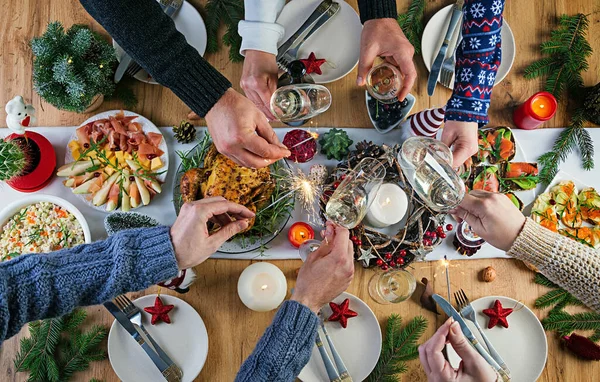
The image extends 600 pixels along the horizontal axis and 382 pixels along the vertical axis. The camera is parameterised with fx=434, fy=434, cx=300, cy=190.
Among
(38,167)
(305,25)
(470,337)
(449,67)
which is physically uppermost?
(305,25)

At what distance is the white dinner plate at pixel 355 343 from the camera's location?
1.34 m

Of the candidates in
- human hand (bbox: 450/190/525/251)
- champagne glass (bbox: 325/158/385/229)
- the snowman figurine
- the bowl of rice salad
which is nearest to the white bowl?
the bowl of rice salad

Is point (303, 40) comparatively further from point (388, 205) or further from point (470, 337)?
point (470, 337)

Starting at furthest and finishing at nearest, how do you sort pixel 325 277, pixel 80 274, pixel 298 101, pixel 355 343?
pixel 355 343 → pixel 298 101 → pixel 325 277 → pixel 80 274

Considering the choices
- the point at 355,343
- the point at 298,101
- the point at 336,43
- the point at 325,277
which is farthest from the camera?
the point at 336,43

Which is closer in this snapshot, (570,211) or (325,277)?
(325,277)

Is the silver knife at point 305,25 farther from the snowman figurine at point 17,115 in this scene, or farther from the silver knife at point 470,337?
the silver knife at point 470,337

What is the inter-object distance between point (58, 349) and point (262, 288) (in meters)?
0.68

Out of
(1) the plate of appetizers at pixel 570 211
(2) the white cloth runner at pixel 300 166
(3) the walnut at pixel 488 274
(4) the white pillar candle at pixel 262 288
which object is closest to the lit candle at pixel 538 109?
(2) the white cloth runner at pixel 300 166

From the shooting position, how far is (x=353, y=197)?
3.98ft

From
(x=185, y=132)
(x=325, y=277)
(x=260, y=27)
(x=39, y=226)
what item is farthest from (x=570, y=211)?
(x=39, y=226)

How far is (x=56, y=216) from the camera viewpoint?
4.43ft

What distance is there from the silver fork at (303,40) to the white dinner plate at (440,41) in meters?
0.32

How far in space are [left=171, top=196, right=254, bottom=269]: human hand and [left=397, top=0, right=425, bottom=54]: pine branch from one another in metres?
0.87
